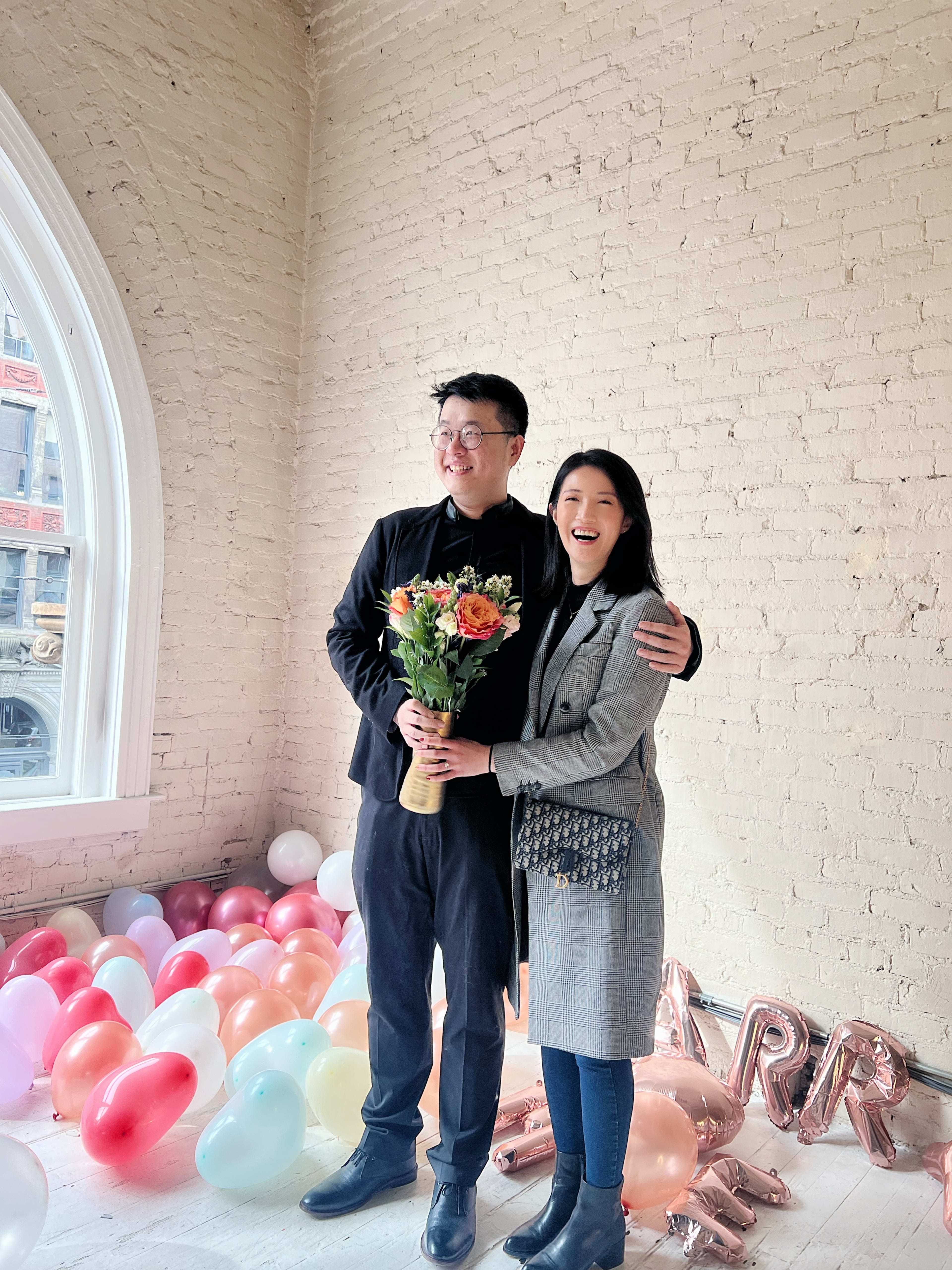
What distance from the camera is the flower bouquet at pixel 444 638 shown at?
1708 mm

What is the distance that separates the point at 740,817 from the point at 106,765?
96.3 inches

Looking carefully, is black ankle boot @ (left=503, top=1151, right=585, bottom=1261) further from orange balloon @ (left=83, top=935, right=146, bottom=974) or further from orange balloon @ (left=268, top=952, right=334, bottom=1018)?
orange balloon @ (left=83, top=935, right=146, bottom=974)

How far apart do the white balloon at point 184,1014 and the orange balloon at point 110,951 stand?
14.1 inches

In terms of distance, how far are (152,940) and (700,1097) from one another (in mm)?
1865

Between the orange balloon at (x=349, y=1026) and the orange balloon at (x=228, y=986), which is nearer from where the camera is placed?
the orange balloon at (x=349, y=1026)

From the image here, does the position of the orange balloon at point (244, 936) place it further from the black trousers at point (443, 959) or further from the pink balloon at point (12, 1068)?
the black trousers at point (443, 959)

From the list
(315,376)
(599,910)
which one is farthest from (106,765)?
(599,910)

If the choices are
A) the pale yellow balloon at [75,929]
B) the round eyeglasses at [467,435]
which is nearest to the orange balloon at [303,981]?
the pale yellow balloon at [75,929]

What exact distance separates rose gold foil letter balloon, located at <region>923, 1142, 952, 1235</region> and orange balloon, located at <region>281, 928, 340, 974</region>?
1.75 meters

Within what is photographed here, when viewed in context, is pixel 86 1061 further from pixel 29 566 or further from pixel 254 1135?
pixel 29 566

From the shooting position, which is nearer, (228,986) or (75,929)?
(228,986)

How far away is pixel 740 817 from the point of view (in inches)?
113

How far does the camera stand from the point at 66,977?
2.65 meters

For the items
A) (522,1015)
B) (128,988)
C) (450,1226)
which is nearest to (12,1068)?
(128,988)
